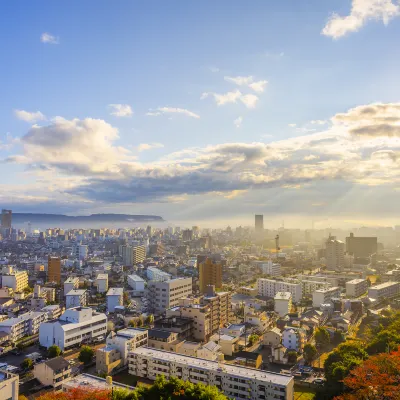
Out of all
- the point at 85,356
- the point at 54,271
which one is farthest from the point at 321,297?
the point at 54,271

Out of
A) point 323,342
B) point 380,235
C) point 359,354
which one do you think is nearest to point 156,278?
point 323,342

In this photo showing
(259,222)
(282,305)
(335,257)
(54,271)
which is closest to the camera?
(282,305)

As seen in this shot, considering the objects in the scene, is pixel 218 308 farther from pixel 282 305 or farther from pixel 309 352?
pixel 282 305

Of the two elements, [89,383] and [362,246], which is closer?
[89,383]

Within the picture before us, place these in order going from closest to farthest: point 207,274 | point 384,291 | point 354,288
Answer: point 384,291
point 354,288
point 207,274

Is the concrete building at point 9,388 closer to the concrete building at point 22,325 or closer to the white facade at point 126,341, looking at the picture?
the white facade at point 126,341

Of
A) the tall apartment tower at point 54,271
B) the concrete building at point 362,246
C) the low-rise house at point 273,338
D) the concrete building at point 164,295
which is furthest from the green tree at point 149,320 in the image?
the concrete building at point 362,246

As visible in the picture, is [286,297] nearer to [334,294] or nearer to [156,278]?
[334,294]
